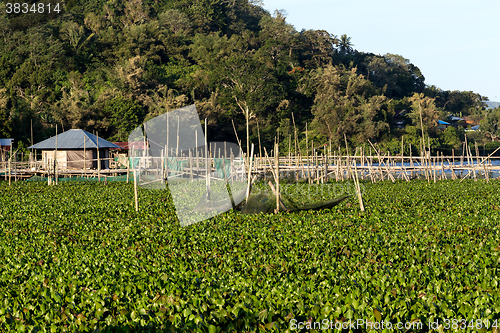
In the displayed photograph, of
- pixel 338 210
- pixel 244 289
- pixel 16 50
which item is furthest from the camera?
pixel 16 50

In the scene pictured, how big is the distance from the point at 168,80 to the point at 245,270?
43.9m

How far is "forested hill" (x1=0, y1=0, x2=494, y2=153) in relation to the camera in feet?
130

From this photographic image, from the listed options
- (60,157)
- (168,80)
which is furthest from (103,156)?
(168,80)

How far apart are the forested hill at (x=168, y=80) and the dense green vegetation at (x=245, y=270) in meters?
27.9

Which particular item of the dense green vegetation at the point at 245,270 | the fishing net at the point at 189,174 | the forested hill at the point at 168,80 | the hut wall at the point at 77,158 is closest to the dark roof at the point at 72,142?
the hut wall at the point at 77,158

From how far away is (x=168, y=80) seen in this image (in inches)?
1881

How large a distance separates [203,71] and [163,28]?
12.8 metres

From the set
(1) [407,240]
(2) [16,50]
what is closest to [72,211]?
(1) [407,240]

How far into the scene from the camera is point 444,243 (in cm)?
722

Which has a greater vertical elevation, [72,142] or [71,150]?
[72,142]

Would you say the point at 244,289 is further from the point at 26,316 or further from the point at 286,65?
the point at 286,65

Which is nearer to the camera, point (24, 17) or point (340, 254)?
point (340, 254)

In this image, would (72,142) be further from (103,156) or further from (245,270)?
(245,270)

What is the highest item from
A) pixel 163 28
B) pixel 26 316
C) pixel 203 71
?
pixel 163 28
